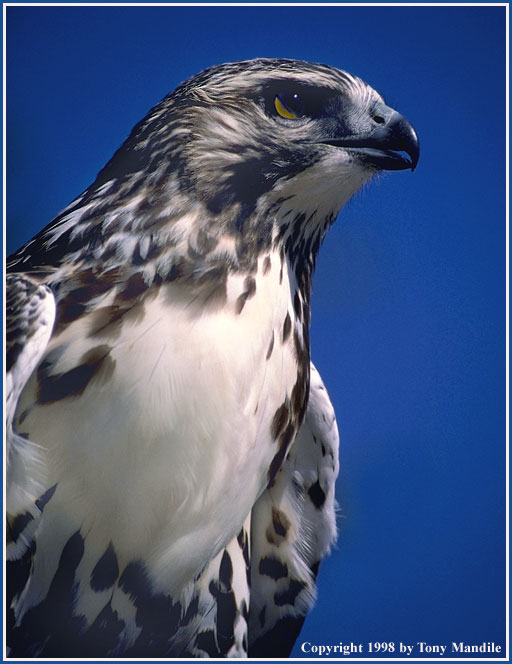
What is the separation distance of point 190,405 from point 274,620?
53cm

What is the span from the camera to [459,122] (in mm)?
1235

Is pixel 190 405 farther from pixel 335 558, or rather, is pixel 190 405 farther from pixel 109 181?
pixel 335 558

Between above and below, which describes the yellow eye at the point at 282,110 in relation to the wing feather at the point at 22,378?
above

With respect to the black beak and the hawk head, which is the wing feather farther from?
the black beak

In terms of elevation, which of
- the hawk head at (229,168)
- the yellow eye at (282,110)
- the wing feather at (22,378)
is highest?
the yellow eye at (282,110)

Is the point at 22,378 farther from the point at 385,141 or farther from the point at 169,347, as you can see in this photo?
the point at 385,141

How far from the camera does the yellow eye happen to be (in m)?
1.05

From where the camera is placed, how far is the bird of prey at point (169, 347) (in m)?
0.96

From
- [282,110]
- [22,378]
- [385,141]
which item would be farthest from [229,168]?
[22,378]

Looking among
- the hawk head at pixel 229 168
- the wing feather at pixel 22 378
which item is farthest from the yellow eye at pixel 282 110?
the wing feather at pixel 22 378

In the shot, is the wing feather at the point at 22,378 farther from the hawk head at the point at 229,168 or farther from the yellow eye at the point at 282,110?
the yellow eye at the point at 282,110

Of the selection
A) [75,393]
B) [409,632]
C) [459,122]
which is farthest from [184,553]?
[459,122]

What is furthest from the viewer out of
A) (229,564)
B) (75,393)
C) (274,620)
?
(274,620)

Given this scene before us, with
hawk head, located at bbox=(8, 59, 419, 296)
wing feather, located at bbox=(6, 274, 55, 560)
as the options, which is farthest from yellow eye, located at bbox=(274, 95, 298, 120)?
wing feather, located at bbox=(6, 274, 55, 560)
